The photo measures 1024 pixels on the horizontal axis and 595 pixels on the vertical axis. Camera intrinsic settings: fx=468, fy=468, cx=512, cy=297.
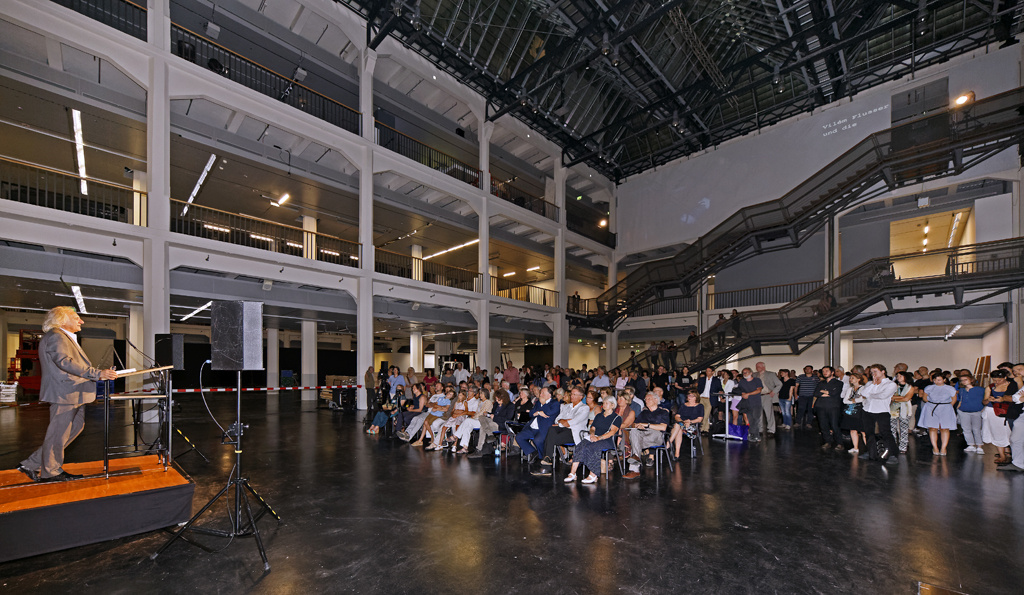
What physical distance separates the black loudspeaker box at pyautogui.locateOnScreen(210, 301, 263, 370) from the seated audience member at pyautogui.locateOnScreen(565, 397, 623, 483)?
4066mm

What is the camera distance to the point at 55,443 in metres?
4.20

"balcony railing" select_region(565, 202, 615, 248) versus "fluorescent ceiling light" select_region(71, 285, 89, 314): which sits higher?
"balcony railing" select_region(565, 202, 615, 248)

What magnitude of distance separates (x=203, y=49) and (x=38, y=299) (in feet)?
27.3

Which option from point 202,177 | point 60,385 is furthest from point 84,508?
point 202,177

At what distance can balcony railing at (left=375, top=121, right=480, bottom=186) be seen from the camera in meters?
16.2

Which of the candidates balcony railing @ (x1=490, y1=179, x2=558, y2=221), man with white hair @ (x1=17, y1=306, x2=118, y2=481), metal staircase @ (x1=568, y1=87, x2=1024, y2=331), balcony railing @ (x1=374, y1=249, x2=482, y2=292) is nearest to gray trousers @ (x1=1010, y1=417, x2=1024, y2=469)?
metal staircase @ (x1=568, y1=87, x2=1024, y2=331)

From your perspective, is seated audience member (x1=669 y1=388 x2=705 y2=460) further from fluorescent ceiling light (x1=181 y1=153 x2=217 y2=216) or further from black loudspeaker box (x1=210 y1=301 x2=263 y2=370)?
fluorescent ceiling light (x1=181 y1=153 x2=217 y2=216)

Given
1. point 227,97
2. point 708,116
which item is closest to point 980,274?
point 708,116

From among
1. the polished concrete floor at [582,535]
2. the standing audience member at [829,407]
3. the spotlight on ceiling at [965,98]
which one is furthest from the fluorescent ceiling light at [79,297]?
the spotlight on ceiling at [965,98]

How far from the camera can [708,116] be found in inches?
755

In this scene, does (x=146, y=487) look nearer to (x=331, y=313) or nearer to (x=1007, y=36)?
(x=331, y=313)

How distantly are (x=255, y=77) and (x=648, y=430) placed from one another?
48.8 feet

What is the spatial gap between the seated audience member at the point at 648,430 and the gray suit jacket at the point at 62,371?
6.13m

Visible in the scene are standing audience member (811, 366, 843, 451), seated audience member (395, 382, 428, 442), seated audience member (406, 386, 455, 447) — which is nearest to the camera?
standing audience member (811, 366, 843, 451)
